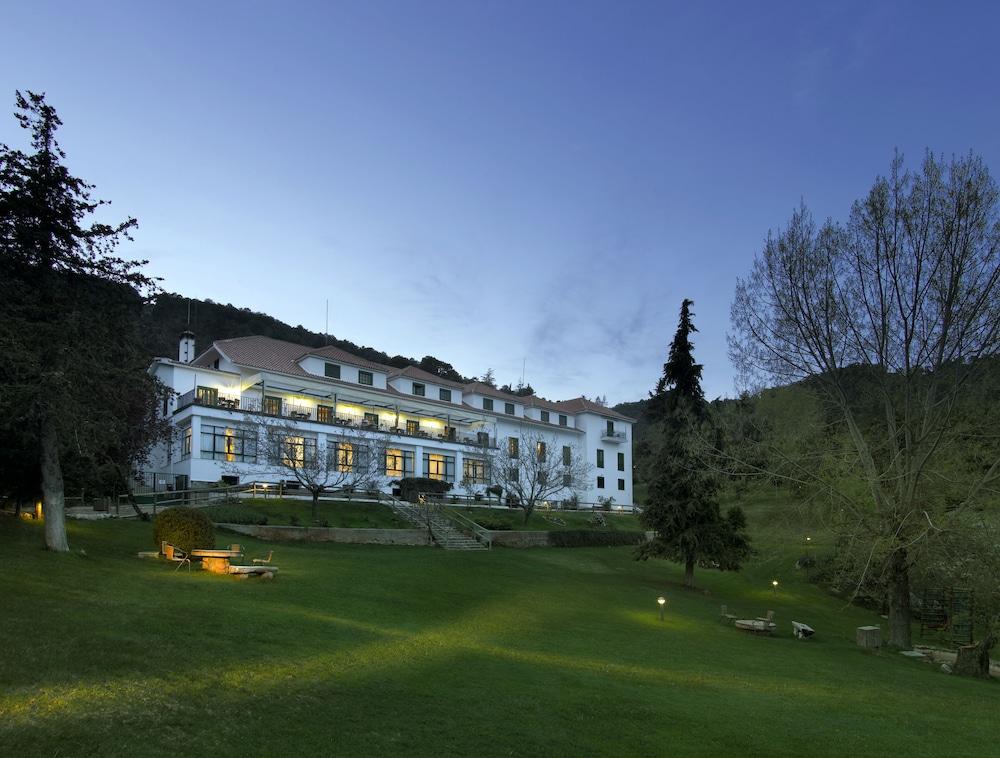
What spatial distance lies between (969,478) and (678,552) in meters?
15.9

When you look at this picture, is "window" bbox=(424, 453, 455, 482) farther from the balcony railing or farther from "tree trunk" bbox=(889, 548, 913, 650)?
"tree trunk" bbox=(889, 548, 913, 650)

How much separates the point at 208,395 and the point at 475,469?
2353 centimetres

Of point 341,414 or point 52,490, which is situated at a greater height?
point 341,414

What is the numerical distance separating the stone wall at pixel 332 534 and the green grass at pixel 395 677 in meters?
9.63

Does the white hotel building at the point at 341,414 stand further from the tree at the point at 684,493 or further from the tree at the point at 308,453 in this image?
the tree at the point at 684,493

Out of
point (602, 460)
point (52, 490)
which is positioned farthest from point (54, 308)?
point (602, 460)

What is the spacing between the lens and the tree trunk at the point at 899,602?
22.6m

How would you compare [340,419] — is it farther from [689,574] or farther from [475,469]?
[689,574]

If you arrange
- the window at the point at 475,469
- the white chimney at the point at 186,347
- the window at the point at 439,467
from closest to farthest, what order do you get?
the white chimney at the point at 186,347, the window at the point at 439,467, the window at the point at 475,469

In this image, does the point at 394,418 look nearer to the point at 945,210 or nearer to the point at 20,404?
the point at 20,404

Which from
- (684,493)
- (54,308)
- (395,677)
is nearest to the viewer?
(395,677)

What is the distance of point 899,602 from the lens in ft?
75.3

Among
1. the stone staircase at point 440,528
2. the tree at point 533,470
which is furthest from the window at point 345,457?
the tree at point 533,470

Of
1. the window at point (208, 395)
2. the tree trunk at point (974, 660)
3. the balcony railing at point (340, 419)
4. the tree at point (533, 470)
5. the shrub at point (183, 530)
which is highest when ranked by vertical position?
the window at point (208, 395)
